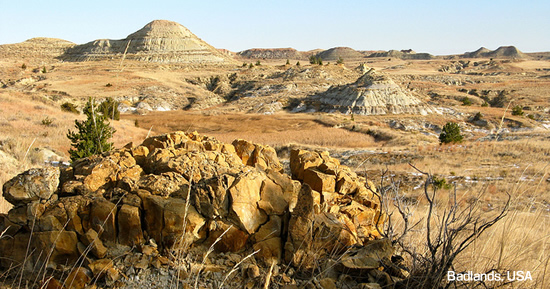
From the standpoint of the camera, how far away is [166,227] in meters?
3.73

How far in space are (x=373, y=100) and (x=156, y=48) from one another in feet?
245

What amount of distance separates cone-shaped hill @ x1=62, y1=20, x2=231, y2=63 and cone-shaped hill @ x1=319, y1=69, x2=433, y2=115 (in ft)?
183

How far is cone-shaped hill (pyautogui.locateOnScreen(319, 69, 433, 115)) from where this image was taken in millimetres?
52656

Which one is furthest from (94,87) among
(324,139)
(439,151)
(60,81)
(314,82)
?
(439,151)

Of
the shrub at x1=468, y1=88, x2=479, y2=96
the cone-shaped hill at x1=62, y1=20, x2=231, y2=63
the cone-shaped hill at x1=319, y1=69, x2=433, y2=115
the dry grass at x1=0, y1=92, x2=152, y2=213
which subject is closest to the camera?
the dry grass at x1=0, y1=92, x2=152, y2=213

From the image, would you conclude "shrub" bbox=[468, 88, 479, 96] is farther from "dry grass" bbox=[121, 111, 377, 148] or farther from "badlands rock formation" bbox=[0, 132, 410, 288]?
"badlands rock formation" bbox=[0, 132, 410, 288]

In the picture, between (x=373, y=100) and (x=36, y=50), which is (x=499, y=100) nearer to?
(x=373, y=100)

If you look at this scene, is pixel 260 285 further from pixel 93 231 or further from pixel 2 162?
pixel 2 162

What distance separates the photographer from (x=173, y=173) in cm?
443

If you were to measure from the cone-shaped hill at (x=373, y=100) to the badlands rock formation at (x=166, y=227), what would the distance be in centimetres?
4987

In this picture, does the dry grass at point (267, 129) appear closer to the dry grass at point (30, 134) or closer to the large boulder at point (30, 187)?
the dry grass at point (30, 134)

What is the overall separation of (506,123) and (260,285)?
5149 centimetres

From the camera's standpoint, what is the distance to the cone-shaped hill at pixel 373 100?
2073 inches

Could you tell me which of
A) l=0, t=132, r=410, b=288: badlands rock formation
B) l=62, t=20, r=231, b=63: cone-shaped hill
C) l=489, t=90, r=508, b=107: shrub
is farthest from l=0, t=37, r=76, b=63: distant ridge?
l=0, t=132, r=410, b=288: badlands rock formation
